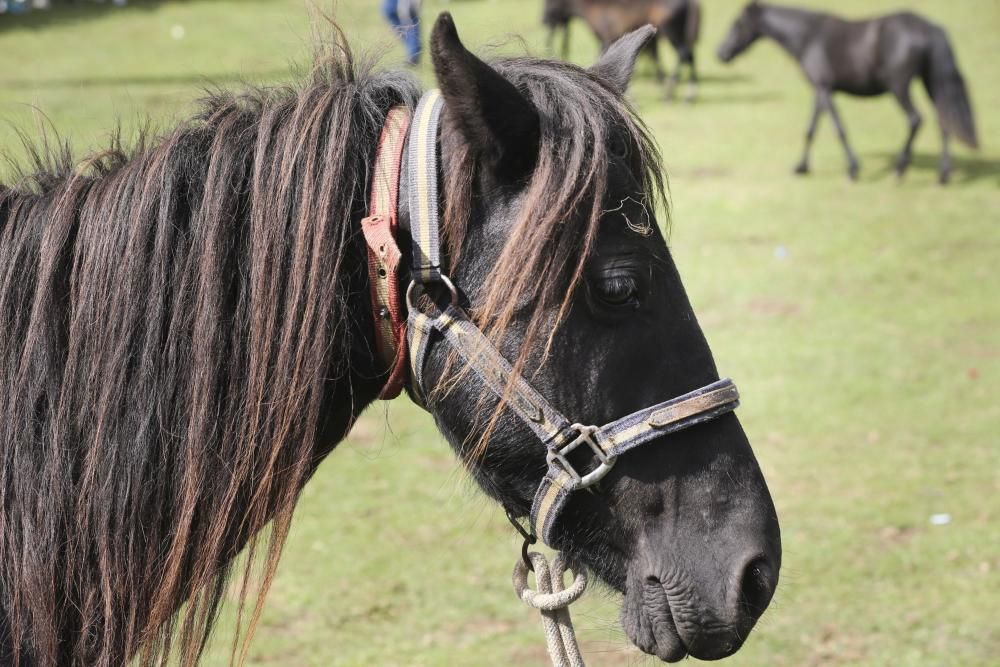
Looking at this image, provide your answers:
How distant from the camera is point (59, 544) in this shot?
169 cm

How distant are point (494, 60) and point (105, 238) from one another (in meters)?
0.78

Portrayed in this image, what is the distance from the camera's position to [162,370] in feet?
5.53

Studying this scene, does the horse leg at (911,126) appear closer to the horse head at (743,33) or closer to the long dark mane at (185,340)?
the horse head at (743,33)

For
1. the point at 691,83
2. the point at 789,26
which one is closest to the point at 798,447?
the point at 789,26

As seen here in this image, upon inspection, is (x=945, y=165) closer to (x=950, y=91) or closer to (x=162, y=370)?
(x=950, y=91)

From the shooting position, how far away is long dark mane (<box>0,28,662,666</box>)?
1.67 metres

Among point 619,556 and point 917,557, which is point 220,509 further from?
point 917,557

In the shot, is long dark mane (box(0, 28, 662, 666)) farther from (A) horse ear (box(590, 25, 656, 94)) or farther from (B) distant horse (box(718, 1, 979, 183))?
(B) distant horse (box(718, 1, 979, 183))

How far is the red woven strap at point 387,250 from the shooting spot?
1631 mm

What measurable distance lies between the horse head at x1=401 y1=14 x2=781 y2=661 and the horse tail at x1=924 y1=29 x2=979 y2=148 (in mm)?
11384

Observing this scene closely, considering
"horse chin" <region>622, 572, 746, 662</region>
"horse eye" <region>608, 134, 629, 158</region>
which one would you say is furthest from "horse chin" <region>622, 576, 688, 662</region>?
"horse eye" <region>608, 134, 629, 158</region>

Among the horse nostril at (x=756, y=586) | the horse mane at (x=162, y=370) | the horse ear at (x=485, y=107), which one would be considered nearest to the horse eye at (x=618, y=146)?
the horse ear at (x=485, y=107)

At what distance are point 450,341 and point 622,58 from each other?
783mm

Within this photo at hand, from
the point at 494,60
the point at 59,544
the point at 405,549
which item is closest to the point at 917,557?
the point at 405,549
